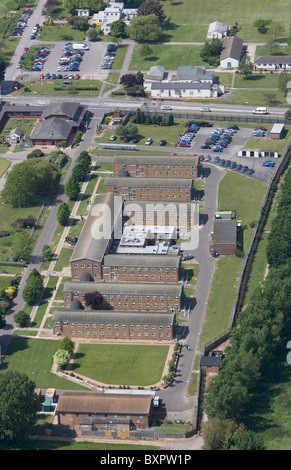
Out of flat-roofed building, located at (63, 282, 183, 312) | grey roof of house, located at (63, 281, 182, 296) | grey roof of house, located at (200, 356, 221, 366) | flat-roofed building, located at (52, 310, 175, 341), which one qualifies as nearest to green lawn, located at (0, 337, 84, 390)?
flat-roofed building, located at (52, 310, 175, 341)

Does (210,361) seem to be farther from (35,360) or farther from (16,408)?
(16,408)

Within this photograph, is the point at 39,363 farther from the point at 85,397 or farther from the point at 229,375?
the point at 229,375

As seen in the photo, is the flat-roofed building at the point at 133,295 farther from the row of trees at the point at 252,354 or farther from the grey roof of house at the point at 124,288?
the row of trees at the point at 252,354

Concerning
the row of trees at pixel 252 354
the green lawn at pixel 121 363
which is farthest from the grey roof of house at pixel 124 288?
the row of trees at pixel 252 354

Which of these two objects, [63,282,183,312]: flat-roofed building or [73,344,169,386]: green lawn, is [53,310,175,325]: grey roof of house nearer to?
[73,344,169,386]: green lawn

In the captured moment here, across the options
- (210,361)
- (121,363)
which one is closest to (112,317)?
(121,363)

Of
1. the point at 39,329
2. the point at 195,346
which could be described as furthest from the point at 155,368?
the point at 39,329

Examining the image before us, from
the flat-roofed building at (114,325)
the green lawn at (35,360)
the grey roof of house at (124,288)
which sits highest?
the grey roof of house at (124,288)

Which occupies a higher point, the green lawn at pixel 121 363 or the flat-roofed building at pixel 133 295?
the flat-roofed building at pixel 133 295
